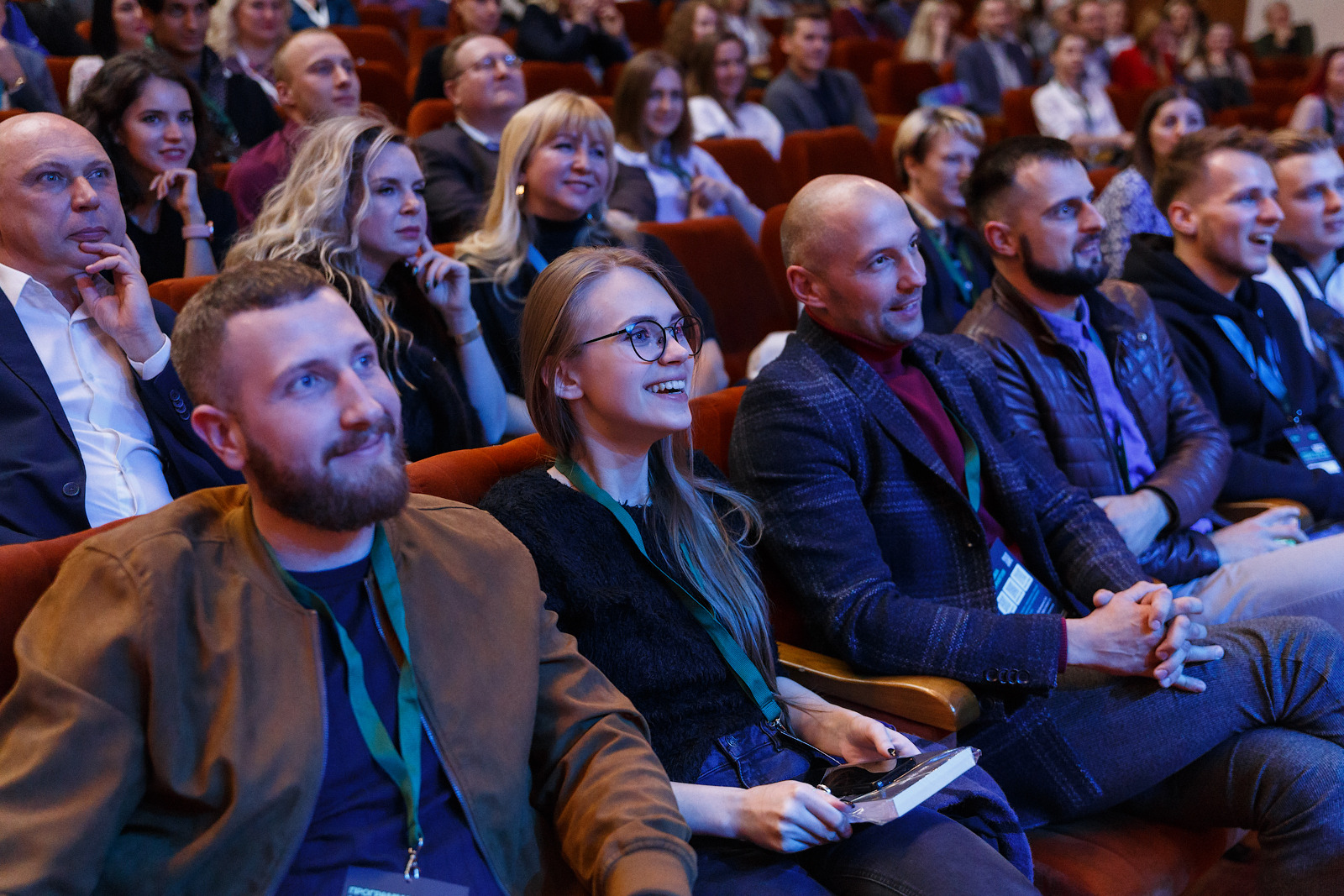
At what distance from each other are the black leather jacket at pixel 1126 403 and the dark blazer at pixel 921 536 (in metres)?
0.20

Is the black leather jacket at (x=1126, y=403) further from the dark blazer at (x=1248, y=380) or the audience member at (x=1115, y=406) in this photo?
the dark blazer at (x=1248, y=380)

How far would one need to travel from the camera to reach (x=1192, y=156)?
8.52ft

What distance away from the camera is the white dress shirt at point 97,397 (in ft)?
5.10

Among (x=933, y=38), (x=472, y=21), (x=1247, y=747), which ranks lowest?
(x=1247, y=747)

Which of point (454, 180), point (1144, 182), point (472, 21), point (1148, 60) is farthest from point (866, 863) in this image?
point (1148, 60)

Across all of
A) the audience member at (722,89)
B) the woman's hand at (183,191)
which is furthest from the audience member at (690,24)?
the woman's hand at (183,191)

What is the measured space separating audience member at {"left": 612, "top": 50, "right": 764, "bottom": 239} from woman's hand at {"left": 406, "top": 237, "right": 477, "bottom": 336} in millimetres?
1414

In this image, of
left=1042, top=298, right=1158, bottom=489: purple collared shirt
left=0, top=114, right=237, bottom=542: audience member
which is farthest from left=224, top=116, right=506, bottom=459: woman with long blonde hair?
left=1042, top=298, right=1158, bottom=489: purple collared shirt

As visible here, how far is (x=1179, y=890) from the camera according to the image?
Answer: 1.46m

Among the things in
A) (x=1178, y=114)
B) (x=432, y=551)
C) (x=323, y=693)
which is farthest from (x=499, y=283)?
(x=1178, y=114)

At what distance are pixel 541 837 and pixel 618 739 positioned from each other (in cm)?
12

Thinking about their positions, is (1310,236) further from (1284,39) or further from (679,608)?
(1284,39)

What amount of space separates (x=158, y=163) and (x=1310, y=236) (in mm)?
2615

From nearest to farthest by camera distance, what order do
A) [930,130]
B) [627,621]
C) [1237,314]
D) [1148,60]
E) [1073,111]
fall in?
[627,621] < [1237,314] < [930,130] < [1073,111] < [1148,60]
